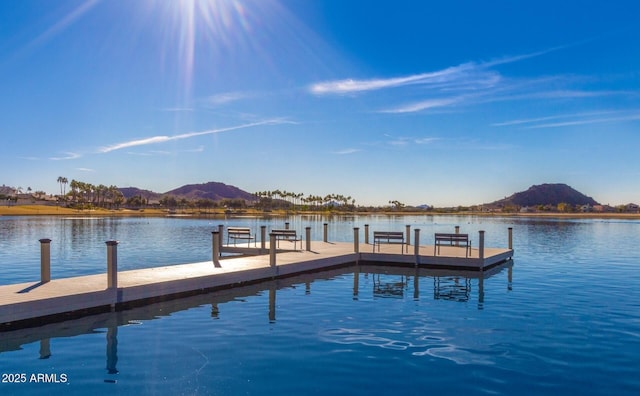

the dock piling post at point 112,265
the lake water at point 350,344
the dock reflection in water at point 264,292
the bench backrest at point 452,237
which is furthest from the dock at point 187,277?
the bench backrest at point 452,237

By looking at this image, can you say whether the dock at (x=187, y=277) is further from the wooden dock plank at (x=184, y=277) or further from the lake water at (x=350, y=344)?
the lake water at (x=350, y=344)

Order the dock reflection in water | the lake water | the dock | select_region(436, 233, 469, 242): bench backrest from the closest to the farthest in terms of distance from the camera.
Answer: the lake water → the dock reflection in water → the dock → select_region(436, 233, 469, 242): bench backrest

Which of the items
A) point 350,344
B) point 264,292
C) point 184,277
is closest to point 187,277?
point 184,277

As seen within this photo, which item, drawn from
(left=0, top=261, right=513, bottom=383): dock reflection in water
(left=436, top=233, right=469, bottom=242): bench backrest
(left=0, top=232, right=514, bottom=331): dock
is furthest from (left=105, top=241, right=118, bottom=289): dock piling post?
(left=436, top=233, right=469, bottom=242): bench backrest

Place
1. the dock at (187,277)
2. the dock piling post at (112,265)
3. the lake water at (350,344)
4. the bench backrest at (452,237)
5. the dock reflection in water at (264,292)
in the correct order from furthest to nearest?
the bench backrest at (452,237)
the dock piling post at (112,265)
the dock at (187,277)
the dock reflection in water at (264,292)
the lake water at (350,344)

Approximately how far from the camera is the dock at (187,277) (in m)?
10.8

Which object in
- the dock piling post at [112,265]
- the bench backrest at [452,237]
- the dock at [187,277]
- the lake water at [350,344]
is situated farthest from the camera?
the bench backrest at [452,237]

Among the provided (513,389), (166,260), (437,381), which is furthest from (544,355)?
(166,260)

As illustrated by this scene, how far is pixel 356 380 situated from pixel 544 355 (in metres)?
3.79

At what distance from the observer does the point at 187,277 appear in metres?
14.3

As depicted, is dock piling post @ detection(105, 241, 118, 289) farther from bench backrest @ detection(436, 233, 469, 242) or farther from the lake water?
bench backrest @ detection(436, 233, 469, 242)

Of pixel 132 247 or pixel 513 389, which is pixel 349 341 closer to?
pixel 513 389

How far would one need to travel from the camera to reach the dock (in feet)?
35.4

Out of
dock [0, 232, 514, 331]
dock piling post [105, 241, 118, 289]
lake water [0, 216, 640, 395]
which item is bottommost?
lake water [0, 216, 640, 395]
